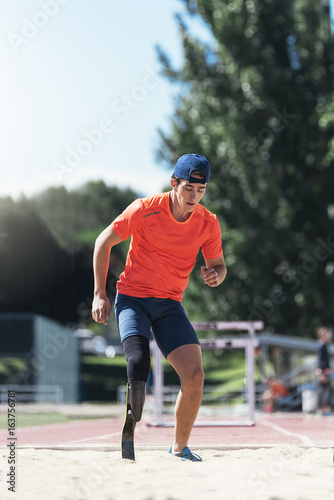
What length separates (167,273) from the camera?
5.35 metres

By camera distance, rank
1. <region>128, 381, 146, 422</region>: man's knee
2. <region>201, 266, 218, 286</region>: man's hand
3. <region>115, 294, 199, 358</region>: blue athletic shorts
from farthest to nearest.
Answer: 1. <region>201, 266, 218, 286</region>: man's hand
2. <region>115, 294, 199, 358</region>: blue athletic shorts
3. <region>128, 381, 146, 422</region>: man's knee

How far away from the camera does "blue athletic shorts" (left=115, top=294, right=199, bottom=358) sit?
5.25 metres

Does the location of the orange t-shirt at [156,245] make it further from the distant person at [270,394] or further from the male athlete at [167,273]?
the distant person at [270,394]

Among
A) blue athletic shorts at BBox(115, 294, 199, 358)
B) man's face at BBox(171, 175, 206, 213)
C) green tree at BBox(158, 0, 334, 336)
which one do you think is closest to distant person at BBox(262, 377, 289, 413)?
green tree at BBox(158, 0, 334, 336)

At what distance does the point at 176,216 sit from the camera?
5371 mm

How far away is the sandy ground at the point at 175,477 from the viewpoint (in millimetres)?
3805

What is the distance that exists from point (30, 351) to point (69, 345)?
13.9ft

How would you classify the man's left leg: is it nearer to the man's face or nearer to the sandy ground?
the sandy ground

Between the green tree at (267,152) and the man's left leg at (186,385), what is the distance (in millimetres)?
21640

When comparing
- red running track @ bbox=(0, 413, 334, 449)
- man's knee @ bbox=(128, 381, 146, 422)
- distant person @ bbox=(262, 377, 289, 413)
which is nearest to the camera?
man's knee @ bbox=(128, 381, 146, 422)

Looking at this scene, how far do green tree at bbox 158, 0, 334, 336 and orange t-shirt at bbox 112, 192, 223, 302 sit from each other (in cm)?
2152

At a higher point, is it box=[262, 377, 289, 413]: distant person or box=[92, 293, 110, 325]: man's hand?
box=[92, 293, 110, 325]: man's hand

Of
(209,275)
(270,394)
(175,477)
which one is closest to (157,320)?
(209,275)

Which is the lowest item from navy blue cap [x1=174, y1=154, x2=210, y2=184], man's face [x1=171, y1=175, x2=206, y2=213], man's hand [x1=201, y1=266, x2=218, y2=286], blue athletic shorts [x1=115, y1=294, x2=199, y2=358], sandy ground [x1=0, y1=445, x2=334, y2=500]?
sandy ground [x1=0, y1=445, x2=334, y2=500]
